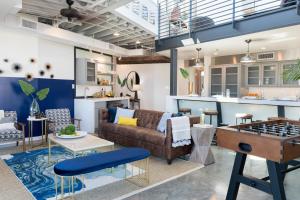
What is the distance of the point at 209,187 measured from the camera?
3.13 meters

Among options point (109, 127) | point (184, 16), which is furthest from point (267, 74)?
point (109, 127)

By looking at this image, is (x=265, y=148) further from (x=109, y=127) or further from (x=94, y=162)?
(x=109, y=127)

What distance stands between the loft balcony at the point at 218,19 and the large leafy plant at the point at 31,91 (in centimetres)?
356

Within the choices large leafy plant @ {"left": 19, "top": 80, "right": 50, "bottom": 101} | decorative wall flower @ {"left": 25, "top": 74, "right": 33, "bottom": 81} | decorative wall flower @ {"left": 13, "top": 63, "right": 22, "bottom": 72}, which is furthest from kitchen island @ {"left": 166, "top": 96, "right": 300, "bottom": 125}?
decorative wall flower @ {"left": 13, "top": 63, "right": 22, "bottom": 72}

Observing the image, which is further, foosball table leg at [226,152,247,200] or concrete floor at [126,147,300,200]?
concrete floor at [126,147,300,200]

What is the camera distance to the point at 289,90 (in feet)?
23.0

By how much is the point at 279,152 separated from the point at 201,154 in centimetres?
219

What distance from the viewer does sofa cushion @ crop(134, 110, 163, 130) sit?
4969 millimetres

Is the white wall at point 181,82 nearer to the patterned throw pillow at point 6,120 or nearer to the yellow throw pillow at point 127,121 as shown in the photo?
the yellow throw pillow at point 127,121

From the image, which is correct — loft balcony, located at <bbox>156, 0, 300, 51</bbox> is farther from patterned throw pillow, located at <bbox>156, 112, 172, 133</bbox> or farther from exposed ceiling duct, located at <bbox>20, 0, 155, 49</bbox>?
patterned throw pillow, located at <bbox>156, 112, 172, 133</bbox>

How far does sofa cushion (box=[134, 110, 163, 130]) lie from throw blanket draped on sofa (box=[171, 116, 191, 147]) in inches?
34.7

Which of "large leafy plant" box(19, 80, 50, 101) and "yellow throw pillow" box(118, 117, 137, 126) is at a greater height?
"large leafy plant" box(19, 80, 50, 101)

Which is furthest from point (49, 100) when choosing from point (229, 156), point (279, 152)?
point (279, 152)

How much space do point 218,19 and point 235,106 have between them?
217 centimetres
